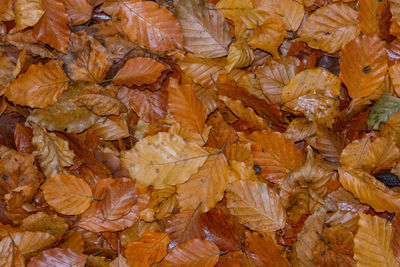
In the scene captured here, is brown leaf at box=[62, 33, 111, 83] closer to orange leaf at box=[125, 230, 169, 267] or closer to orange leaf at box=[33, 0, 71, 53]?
orange leaf at box=[33, 0, 71, 53]

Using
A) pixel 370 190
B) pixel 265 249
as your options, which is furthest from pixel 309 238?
pixel 370 190

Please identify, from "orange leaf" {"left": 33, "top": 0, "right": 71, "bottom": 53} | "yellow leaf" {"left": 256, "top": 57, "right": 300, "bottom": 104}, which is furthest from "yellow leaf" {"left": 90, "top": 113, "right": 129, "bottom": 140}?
"yellow leaf" {"left": 256, "top": 57, "right": 300, "bottom": 104}

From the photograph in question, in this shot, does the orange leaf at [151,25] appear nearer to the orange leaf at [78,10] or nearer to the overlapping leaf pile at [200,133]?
the overlapping leaf pile at [200,133]

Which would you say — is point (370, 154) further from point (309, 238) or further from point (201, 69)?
point (201, 69)

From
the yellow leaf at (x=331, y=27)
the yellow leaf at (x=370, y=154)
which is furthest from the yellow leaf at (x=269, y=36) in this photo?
the yellow leaf at (x=370, y=154)

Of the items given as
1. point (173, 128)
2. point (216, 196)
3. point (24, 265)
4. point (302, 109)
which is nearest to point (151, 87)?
point (173, 128)

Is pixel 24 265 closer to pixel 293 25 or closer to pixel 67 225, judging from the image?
pixel 67 225

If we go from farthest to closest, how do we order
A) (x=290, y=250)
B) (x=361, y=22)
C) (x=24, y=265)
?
(x=361, y=22), (x=290, y=250), (x=24, y=265)
